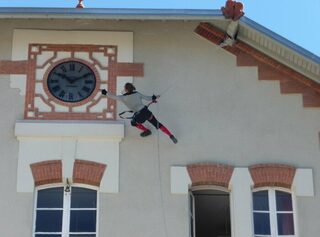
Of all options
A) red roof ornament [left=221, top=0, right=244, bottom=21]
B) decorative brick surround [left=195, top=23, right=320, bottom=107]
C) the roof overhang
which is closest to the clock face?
the roof overhang

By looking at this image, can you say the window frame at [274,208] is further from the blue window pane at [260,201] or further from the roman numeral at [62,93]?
the roman numeral at [62,93]

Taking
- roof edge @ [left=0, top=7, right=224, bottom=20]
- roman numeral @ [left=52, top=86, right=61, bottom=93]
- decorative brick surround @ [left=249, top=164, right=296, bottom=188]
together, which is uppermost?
roof edge @ [left=0, top=7, right=224, bottom=20]

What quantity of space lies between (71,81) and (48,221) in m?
2.46

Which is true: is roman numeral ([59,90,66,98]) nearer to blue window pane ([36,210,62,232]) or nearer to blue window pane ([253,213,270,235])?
blue window pane ([36,210,62,232])

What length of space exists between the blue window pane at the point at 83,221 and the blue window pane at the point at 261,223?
2.60 m

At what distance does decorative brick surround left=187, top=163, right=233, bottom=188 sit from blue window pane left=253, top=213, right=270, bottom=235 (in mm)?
707

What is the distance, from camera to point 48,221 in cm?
1235

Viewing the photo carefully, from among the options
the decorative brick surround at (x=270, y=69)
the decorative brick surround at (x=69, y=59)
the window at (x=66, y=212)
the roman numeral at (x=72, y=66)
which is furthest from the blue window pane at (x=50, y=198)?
the decorative brick surround at (x=270, y=69)

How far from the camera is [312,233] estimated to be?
1220 centimetres

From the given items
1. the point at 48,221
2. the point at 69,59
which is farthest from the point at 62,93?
the point at 48,221

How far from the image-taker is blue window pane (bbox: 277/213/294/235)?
40.7ft

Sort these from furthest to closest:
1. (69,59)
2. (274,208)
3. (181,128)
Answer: (69,59), (181,128), (274,208)

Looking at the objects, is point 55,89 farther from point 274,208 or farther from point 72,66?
point 274,208

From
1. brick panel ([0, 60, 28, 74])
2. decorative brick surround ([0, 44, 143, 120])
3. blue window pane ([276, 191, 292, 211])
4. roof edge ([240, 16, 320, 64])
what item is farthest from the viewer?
brick panel ([0, 60, 28, 74])
